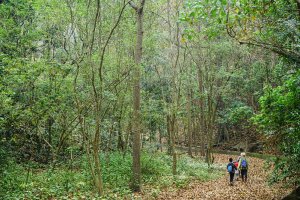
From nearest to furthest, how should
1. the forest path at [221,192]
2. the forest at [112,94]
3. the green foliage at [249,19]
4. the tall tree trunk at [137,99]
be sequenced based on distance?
the green foliage at [249,19]
the forest at [112,94]
the forest path at [221,192]
the tall tree trunk at [137,99]

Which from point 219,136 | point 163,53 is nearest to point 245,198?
point 163,53

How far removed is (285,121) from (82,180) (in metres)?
8.18

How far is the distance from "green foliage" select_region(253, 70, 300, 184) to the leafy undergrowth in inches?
197

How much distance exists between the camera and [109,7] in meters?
12.6

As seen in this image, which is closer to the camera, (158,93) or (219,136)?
(158,93)

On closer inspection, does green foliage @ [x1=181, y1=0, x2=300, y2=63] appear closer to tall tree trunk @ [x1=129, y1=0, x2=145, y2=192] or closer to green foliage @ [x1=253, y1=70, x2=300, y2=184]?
green foliage @ [x1=253, y1=70, x2=300, y2=184]

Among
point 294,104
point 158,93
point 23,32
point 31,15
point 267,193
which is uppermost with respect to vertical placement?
point 31,15

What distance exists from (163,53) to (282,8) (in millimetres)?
16739

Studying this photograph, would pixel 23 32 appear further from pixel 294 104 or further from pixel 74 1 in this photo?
pixel 294 104

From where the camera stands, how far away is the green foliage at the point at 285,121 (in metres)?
8.34

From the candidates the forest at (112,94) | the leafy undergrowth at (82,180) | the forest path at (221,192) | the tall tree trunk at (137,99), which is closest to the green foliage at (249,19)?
the forest at (112,94)

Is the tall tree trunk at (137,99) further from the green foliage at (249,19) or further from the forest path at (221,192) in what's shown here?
the green foliage at (249,19)

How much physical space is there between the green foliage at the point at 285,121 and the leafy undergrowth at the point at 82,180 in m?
5.00

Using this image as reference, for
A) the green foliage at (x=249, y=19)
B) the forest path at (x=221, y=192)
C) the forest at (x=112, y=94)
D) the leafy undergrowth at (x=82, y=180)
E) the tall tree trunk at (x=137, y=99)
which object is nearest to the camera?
the green foliage at (x=249, y=19)
